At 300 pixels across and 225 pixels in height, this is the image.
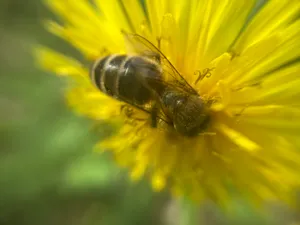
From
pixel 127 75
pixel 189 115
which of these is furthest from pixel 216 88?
pixel 127 75

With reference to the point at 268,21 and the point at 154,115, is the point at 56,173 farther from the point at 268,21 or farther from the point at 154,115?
the point at 268,21

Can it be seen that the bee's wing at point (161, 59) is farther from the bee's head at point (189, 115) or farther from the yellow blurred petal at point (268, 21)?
the yellow blurred petal at point (268, 21)

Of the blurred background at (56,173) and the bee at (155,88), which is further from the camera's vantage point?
the blurred background at (56,173)

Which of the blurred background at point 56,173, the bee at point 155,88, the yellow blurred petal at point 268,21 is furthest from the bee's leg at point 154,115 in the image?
the blurred background at point 56,173

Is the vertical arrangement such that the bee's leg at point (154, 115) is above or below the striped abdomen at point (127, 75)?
below

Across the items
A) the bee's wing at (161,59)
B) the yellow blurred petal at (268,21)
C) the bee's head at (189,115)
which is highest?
the bee's wing at (161,59)

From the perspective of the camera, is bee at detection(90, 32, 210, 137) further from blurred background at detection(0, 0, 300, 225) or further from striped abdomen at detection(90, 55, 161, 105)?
blurred background at detection(0, 0, 300, 225)

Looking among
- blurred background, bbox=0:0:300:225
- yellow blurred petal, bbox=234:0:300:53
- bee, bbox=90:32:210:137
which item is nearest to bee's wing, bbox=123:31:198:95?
bee, bbox=90:32:210:137
